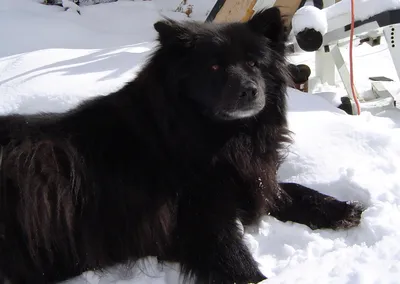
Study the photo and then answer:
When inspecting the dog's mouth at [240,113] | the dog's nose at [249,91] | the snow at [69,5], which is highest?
the dog's nose at [249,91]

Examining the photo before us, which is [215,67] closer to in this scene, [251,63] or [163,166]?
[251,63]

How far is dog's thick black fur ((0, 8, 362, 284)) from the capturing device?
222 centimetres

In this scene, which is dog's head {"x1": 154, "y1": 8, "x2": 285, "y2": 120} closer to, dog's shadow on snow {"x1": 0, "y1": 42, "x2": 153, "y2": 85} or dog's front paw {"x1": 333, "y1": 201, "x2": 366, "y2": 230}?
dog's front paw {"x1": 333, "y1": 201, "x2": 366, "y2": 230}

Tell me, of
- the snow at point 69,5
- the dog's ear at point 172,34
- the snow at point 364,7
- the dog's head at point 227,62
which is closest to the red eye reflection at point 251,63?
the dog's head at point 227,62

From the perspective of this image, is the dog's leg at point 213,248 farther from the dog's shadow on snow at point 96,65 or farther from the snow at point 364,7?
the snow at point 364,7

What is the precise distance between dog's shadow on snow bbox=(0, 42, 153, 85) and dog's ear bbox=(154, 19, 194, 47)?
1.89 m

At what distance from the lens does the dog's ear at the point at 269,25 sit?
2.49 meters

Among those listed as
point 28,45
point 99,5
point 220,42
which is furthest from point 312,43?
point 99,5

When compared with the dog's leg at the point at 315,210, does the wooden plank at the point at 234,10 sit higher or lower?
higher

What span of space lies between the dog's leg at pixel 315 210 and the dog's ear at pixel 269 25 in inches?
37.0

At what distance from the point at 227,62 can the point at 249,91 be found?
0.25 m

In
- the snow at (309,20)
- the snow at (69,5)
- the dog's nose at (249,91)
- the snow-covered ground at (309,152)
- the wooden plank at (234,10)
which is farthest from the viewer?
the snow at (69,5)

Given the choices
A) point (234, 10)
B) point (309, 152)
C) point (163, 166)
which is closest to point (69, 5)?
point (234, 10)

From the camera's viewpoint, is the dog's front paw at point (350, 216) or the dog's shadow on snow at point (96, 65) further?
the dog's shadow on snow at point (96, 65)
